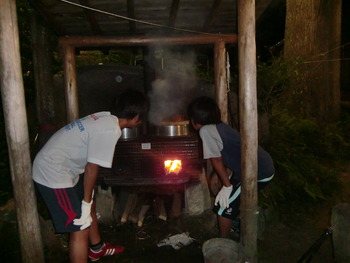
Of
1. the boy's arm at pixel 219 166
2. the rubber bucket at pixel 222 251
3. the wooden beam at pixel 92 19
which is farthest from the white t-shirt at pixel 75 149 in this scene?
the wooden beam at pixel 92 19

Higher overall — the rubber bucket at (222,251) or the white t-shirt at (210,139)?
the white t-shirt at (210,139)

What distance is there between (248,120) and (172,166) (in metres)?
1.87

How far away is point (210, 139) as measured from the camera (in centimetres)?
404

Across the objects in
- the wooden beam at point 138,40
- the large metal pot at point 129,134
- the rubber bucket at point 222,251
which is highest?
the wooden beam at point 138,40

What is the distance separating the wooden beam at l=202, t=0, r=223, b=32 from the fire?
243cm

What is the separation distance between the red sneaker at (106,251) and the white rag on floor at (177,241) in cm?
61

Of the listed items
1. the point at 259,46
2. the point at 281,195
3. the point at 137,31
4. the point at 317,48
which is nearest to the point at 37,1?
the point at 137,31

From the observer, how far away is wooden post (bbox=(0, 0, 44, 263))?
3.12 metres

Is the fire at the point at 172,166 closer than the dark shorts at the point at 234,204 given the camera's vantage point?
No

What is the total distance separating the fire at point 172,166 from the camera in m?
5.03

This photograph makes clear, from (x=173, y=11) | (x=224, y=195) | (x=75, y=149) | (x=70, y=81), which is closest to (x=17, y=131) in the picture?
(x=75, y=149)

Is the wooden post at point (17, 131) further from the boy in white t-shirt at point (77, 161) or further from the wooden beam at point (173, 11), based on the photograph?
the wooden beam at point (173, 11)

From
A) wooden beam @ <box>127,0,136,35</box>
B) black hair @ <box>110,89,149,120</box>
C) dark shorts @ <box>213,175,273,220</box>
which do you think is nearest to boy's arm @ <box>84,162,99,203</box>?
black hair @ <box>110,89,149,120</box>

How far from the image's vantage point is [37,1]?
4406mm
